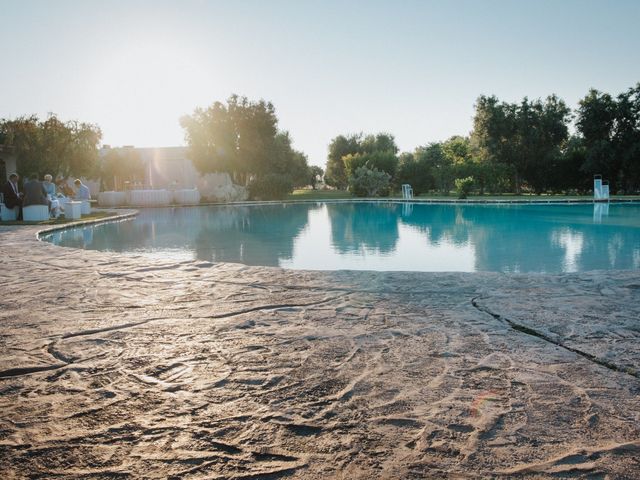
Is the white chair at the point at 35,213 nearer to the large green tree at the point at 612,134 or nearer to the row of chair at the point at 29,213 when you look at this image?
the row of chair at the point at 29,213

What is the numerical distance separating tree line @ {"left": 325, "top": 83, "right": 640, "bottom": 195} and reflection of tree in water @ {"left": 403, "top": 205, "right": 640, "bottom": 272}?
11229 millimetres

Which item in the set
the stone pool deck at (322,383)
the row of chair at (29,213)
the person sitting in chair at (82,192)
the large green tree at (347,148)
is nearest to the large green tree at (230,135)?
the large green tree at (347,148)

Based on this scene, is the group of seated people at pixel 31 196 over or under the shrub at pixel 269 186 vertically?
under

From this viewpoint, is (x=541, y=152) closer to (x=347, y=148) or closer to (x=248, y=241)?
(x=347, y=148)

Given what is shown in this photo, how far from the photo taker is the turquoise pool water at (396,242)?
786 cm

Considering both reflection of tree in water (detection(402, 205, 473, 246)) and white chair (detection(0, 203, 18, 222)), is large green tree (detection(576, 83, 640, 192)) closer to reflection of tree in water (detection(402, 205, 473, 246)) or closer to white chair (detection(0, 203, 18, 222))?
reflection of tree in water (detection(402, 205, 473, 246))

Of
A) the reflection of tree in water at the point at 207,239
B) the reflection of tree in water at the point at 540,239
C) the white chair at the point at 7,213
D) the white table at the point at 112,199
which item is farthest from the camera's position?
the white table at the point at 112,199

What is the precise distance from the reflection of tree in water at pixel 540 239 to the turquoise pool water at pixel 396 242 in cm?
2

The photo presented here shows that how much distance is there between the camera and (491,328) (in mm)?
3137

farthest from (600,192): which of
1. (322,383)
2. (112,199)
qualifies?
(322,383)

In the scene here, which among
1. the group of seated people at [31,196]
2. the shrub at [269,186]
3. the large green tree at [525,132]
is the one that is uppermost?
the large green tree at [525,132]

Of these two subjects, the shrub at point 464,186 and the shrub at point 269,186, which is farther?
the shrub at point 269,186

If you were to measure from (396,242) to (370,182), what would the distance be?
70.9 feet

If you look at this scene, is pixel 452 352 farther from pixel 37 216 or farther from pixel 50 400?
pixel 37 216
